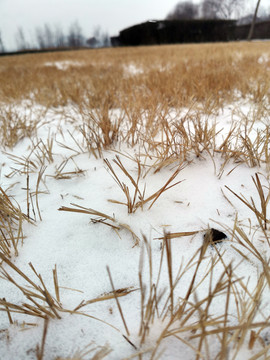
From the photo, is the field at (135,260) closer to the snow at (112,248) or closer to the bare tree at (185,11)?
the snow at (112,248)

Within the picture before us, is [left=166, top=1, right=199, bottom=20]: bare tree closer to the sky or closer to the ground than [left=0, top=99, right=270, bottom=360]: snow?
closer to the sky

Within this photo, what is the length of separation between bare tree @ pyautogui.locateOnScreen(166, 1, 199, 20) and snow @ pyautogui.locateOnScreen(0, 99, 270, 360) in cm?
4415

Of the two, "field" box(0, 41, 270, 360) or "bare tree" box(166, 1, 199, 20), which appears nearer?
"field" box(0, 41, 270, 360)

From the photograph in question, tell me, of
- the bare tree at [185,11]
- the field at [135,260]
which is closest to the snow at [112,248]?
the field at [135,260]

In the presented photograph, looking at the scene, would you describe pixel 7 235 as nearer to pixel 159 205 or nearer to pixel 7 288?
pixel 7 288

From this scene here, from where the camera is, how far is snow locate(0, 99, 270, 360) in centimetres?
37

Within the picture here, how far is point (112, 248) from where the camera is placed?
0.53 m

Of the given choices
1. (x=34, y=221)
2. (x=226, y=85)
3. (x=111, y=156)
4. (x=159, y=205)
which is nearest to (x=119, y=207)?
(x=159, y=205)

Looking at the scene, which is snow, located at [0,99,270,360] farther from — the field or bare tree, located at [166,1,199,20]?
bare tree, located at [166,1,199,20]

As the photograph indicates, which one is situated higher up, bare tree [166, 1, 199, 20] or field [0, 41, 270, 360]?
bare tree [166, 1, 199, 20]

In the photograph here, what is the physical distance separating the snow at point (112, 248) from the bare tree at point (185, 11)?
145 ft

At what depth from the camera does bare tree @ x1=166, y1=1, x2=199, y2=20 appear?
1428 inches

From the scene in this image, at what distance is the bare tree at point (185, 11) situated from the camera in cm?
3628

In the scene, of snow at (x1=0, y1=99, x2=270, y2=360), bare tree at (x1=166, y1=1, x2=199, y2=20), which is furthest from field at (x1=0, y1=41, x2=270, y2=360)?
bare tree at (x1=166, y1=1, x2=199, y2=20)
